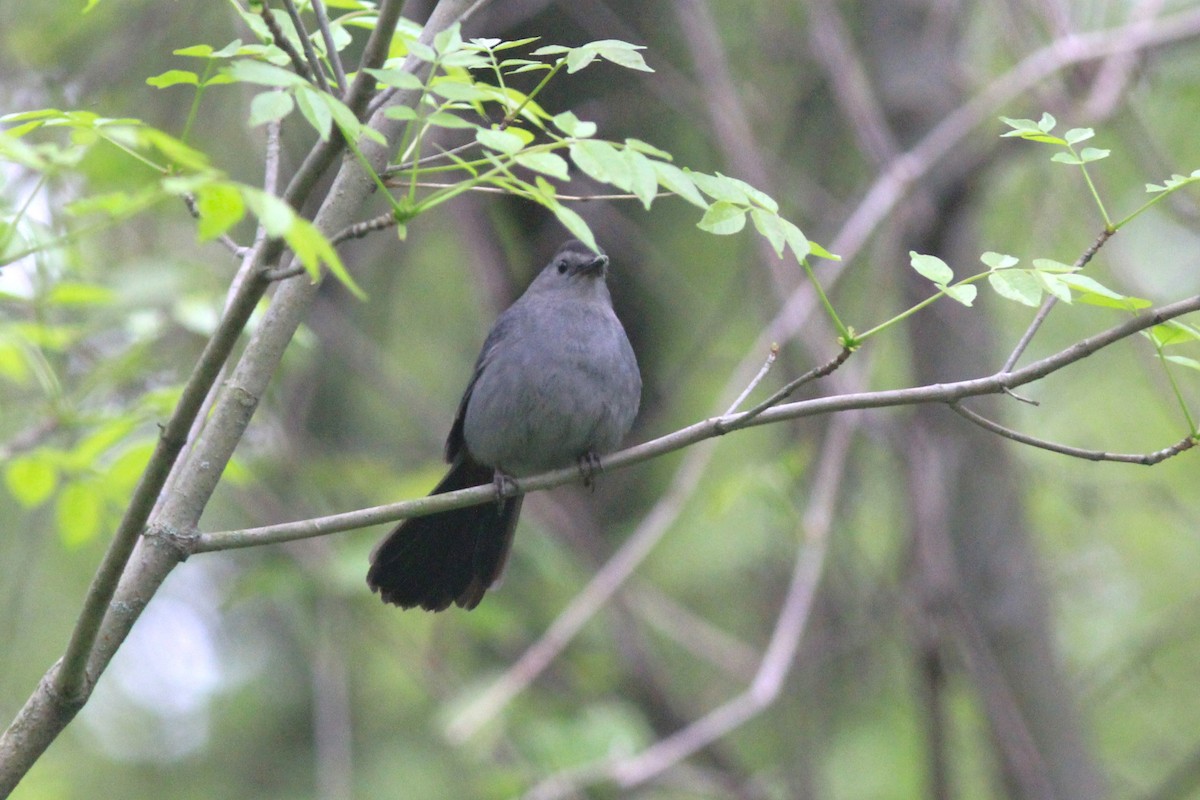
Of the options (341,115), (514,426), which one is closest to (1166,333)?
(341,115)

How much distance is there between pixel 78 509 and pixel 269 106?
264 cm

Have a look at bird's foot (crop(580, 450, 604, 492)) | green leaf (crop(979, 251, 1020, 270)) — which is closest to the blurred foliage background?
bird's foot (crop(580, 450, 604, 492))

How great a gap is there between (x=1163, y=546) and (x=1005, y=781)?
2.95m

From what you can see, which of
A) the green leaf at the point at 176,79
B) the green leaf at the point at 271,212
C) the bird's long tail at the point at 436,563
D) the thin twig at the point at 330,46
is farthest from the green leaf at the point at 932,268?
the bird's long tail at the point at 436,563

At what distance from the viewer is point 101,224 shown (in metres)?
2.05

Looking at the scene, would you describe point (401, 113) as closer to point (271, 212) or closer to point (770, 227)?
point (271, 212)

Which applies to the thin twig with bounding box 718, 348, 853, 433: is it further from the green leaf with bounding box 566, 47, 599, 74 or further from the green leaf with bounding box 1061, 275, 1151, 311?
the green leaf with bounding box 566, 47, 599, 74

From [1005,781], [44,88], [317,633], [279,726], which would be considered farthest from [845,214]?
[279,726]

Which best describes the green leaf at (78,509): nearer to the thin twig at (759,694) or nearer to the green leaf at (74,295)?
the green leaf at (74,295)

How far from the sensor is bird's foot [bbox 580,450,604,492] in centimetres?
364

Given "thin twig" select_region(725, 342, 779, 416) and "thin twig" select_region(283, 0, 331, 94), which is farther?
"thin twig" select_region(725, 342, 779, 416)

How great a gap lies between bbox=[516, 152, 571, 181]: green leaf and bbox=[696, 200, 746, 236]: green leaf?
380mm

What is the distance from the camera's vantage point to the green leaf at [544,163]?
206cm

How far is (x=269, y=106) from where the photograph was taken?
1888 mm
